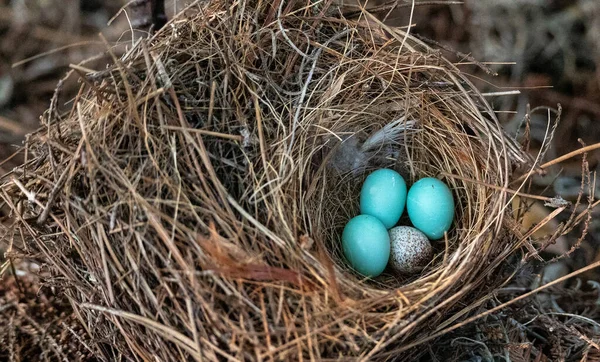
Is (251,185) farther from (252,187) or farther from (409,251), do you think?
(409,251)

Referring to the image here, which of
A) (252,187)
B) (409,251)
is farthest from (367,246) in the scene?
(252,187)

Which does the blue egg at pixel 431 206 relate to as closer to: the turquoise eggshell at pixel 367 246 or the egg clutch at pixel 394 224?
the egg clutch at pixel 394 224

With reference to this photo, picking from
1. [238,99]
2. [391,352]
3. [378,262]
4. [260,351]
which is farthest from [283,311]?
[238,99]

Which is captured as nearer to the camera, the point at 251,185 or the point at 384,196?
the point at 251,185

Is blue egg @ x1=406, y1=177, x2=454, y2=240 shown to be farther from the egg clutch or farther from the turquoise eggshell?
the turquoise eggshell

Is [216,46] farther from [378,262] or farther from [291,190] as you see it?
[378,262]

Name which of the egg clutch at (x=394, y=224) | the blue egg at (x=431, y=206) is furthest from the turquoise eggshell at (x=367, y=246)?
the blue egg at (x=431, y=206)

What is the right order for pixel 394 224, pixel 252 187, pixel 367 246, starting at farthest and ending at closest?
pixel 394 224, pixel 367 246, pixel 252 187

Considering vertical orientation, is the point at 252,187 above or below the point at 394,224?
above
